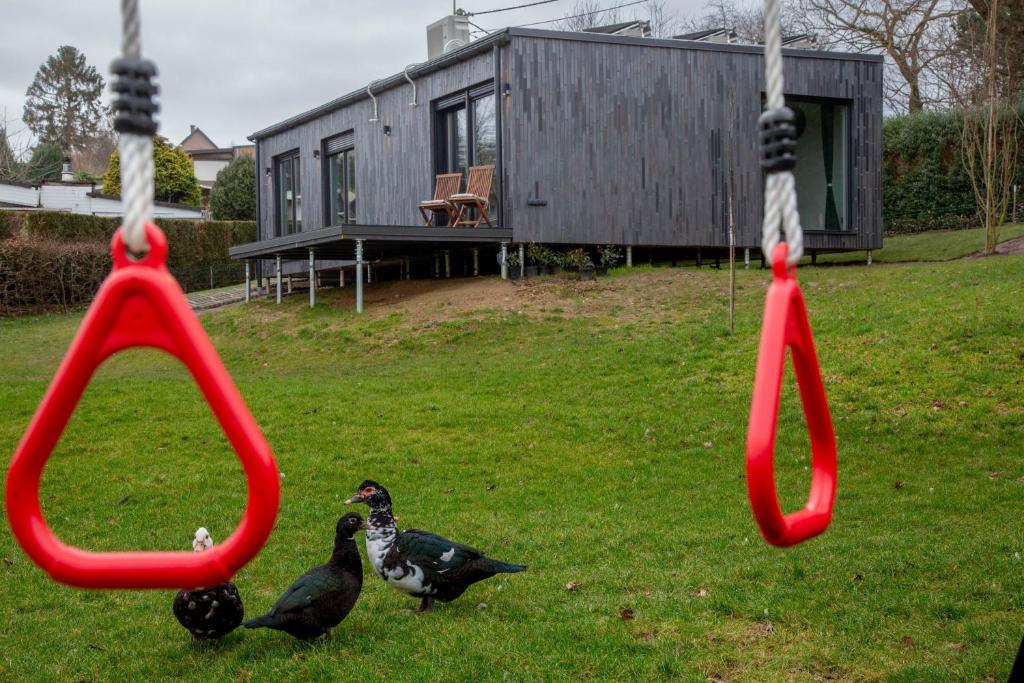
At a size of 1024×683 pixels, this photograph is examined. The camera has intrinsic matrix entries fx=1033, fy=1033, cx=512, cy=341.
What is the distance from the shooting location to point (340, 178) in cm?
2569

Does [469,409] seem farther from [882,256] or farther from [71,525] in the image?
[882,256]

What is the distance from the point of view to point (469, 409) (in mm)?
11984

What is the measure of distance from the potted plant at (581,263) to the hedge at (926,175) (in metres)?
11.6

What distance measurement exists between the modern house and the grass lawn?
6.86ft

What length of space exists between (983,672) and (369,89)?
20559mm

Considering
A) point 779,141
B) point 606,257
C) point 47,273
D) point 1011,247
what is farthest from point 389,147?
point 779,141

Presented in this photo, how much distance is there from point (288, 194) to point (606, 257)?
11.9 metres

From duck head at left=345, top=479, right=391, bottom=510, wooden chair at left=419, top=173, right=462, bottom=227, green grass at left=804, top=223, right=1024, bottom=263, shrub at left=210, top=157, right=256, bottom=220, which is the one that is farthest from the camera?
shrub at left=210, top=157, right=256, bottom=220

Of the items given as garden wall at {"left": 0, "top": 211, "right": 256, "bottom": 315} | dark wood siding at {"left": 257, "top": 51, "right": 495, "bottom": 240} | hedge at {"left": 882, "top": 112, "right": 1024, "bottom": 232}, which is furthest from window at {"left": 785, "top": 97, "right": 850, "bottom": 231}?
garden wall at {"left": 0, "top": 211, "right": 256, "bottom": 315}

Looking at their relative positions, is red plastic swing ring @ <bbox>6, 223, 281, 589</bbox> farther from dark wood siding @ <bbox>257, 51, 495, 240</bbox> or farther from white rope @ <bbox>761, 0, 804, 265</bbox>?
dark wood siding @ <bbox>257, 51, 495, 240</bbox>

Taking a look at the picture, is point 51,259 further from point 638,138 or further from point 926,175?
point 926,175

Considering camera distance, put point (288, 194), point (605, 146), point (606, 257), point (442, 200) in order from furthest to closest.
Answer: point (288, 194) → point (442, 200) → point (605, 146) → point (606, 257)

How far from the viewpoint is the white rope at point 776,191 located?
2.06 metres

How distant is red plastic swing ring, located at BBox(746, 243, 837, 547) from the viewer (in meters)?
1.84
